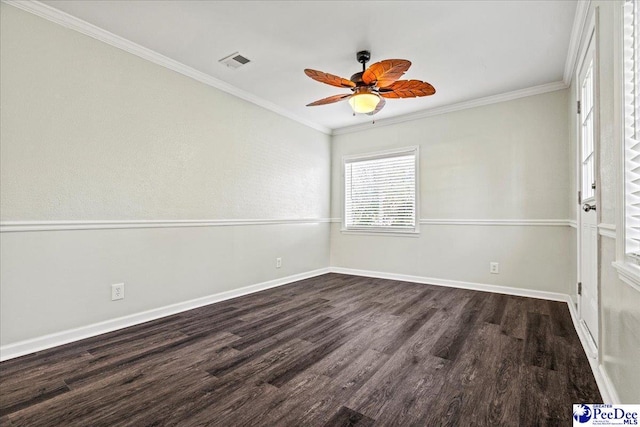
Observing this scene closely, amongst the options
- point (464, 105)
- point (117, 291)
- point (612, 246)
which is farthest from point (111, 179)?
point (464, 105)

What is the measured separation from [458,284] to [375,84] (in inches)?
114

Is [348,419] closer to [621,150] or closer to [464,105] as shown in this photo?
[621,150]

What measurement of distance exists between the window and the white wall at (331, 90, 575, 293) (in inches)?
6.2

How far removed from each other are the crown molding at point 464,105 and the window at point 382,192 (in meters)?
0.47

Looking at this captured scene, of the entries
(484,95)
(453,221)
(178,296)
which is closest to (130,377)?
(178,296)

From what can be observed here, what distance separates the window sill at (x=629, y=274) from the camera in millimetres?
1033

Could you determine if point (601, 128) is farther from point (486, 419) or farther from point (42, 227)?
point (42, 227)

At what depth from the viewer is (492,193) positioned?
3787 millimetres

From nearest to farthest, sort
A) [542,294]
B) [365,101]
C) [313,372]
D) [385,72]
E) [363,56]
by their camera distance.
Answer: [313,372]
[385,72]
[365,101]
[363,56]
[542,294]

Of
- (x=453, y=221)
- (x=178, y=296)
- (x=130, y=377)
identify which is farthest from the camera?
(x=453, y=221)

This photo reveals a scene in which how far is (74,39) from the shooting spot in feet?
7.68

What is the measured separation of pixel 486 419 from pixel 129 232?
2897 mm

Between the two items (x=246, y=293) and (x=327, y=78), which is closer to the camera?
(x=327, y=78)

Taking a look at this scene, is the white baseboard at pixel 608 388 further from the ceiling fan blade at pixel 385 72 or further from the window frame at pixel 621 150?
the ceiling fan blade at pixel 385 72
